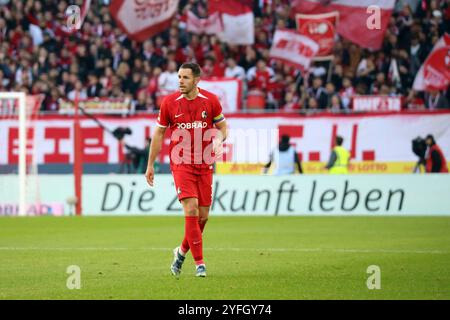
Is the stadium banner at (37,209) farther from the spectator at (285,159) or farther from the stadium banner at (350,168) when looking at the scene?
the spectator at (285,159)

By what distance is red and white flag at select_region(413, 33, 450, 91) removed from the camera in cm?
2716

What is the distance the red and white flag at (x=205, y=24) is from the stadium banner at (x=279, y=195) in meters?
6.17

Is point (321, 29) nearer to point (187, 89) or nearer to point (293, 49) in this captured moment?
point (293, 49)

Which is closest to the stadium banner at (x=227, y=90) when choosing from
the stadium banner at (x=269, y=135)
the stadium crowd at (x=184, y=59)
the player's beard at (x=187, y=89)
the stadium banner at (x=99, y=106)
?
the stadium banner at (x=269, y=135)

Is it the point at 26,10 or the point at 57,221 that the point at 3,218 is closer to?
the point at 57,221

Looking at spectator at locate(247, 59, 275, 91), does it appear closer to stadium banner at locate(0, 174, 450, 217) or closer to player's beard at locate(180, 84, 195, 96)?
stadium banner at locate(0, 174, 450, 217)

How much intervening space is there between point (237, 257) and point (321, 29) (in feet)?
46.1

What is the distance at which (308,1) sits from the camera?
28.6 metres

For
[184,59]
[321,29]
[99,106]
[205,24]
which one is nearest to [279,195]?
[321,29]

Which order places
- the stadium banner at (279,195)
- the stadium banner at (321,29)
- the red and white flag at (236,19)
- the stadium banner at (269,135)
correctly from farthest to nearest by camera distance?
the red and white flag at (236,19)
the stadium banner at (321,29)
the stadium banner at (269,135)
the stadium banner at (279,195)

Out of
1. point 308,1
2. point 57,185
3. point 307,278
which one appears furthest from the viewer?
point 308,1

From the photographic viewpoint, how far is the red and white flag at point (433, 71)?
27.2 meters
